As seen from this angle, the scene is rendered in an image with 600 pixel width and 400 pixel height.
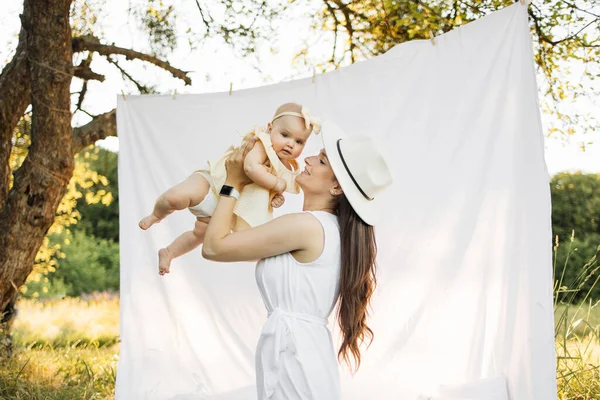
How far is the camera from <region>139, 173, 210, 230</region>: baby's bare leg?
2.41 metres

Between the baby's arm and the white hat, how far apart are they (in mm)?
259

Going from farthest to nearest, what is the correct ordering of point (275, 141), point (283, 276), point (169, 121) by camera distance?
point (169, 121) → point (275, 141) → point (283, 276)

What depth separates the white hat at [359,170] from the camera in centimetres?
185

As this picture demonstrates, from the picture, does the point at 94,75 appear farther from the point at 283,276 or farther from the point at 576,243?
the point at 576,243

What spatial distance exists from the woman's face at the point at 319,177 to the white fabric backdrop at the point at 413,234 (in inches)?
8.2

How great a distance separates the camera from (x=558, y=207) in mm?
8562

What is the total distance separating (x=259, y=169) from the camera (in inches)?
80.5

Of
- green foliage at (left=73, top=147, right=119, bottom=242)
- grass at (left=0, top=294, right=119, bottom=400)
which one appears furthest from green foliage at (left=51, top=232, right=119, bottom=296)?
grass at (left=0, top=294, right=119, bottom=400)

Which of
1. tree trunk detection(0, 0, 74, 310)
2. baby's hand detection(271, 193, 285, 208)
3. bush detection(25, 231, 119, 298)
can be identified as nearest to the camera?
baby's hand detection(271, 193, 285, 208)

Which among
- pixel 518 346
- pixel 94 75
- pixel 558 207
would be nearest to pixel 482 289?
pixel 518 346

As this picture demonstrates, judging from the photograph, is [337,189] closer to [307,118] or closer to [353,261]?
[353,261]

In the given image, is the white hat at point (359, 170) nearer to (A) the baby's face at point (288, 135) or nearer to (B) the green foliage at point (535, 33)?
(A) the baby's face at point (288, 135)

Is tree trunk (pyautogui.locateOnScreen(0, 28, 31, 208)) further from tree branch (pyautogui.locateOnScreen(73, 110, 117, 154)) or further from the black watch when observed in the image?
the black watch

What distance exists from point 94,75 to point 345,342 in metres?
3.08
